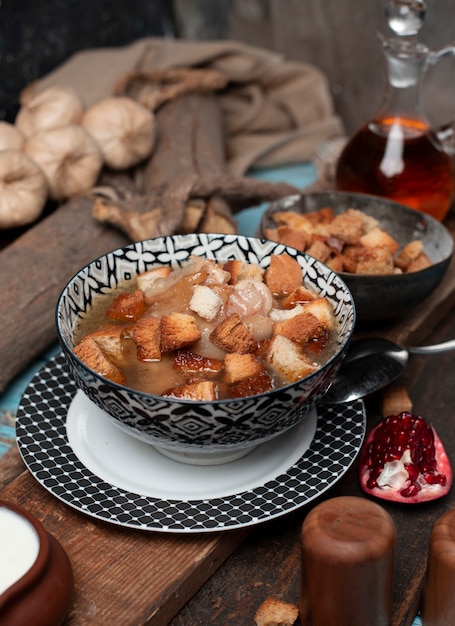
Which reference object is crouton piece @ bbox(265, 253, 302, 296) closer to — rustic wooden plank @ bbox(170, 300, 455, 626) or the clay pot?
rustic wooden plank @ bbox(170, 300, 455, 626)

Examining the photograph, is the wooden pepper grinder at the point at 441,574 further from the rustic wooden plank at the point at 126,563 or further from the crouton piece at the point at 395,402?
the crouton piece at the point at 395,402

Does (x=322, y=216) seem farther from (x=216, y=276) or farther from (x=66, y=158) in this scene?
(x=66, y=158)

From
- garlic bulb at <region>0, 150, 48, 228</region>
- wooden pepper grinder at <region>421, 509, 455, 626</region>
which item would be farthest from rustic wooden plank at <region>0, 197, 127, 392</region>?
wooden pepper grinder at <region>421, 509, 455, 626</region>

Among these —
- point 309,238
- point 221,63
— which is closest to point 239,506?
point 309,238

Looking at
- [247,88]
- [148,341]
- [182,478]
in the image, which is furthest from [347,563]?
[247,88]

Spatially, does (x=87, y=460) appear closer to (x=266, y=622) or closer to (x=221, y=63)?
(x=266, y=622)

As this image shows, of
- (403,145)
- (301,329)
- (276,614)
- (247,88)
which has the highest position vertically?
(301,329)

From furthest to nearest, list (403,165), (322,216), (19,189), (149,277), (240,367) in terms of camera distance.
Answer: (19,189) < (403,165) < (322,216) < (149,277) < (240,367)
